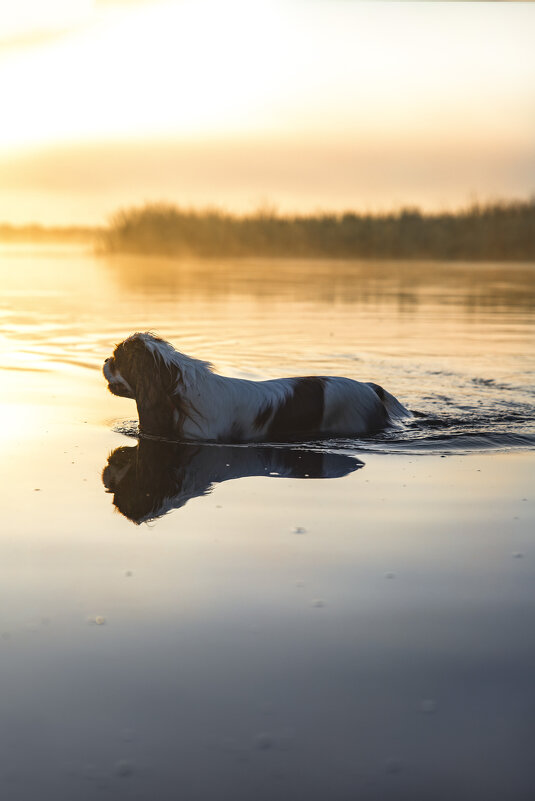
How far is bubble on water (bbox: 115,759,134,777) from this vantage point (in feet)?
8.35

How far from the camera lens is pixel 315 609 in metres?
3.60

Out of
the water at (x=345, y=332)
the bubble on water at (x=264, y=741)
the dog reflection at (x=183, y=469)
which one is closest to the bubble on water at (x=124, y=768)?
the bubble on water at (x=264, y=741)

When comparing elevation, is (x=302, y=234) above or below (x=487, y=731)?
above

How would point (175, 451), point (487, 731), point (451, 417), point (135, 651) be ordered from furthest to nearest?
point (451, 417), point (175, 451), point (135, 651), point (487, 731)

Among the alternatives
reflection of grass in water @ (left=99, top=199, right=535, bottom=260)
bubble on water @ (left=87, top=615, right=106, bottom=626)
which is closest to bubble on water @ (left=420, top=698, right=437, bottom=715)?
bubble on water @ (left=87, top=615, right=106, bottom=626)

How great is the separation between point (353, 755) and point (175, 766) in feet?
1.57

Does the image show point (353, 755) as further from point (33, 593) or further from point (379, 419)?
point (379, 419)

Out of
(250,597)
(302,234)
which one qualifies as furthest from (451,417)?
(302,234)

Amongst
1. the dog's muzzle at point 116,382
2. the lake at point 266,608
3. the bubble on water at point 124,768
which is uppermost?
the dog's muzzle at point 116,382

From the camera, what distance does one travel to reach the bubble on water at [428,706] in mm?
2889

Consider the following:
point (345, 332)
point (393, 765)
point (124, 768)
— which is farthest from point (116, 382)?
point (345, 332)

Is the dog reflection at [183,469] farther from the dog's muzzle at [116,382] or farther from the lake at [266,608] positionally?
the dog's muzzle at [116,382]

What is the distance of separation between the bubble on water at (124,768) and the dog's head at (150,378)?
423cm

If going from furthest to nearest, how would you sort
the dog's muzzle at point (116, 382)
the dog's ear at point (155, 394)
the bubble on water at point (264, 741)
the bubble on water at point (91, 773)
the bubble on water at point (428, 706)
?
the dog's muzzle at point (116, 382) → the dog's ear at point (155, 394) → the bubble on water at point (428, 706) → the bubble on water at point (264, 741) → the bubble on water at point (91, 773)
